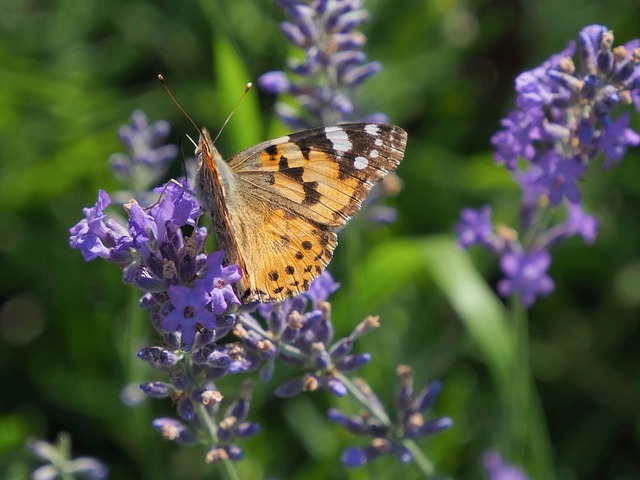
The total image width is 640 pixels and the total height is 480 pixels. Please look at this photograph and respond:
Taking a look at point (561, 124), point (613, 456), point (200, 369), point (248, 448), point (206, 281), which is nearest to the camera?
point (206, 281)

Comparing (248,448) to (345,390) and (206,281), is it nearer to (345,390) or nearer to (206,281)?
(345,390)

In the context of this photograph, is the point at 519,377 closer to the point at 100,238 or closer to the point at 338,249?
the point at 338,249

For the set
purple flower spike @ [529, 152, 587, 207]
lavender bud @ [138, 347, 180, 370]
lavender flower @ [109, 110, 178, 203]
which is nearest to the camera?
lavender bud @ [138, 347, 180, 370]

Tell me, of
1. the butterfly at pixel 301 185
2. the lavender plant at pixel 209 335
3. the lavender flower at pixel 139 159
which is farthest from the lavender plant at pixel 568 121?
the lavender flower at pixel 139 159

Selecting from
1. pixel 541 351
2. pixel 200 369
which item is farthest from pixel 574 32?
pixel 200 369

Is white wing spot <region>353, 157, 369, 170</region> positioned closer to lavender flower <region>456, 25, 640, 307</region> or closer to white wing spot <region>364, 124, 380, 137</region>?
white wing spot <region>364, 124, 380, 137</region>

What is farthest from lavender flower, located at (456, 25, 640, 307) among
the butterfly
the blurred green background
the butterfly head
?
the blurred green background
